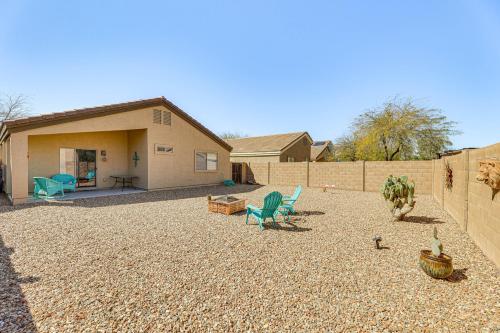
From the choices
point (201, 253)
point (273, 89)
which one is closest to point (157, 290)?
point (201, 253)

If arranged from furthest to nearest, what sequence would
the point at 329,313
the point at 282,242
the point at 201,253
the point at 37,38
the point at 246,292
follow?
the point at 37,38 < the point at 282,242 < the point at 201,253 < the point at 246,292 < the point at 329,313

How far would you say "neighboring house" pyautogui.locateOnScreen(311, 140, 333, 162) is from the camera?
31.7m

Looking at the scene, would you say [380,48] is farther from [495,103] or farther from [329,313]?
[329,313]

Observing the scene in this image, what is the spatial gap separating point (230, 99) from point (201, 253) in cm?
1775

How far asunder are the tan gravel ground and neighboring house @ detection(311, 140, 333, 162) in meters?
25.7

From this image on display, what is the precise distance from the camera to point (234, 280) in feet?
11.1

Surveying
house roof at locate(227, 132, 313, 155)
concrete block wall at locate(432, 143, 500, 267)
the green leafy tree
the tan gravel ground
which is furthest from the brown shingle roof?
the tan gravel ground

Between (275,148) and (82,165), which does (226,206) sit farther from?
(275,148)

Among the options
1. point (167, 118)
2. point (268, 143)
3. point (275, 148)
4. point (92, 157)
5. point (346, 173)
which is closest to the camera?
point (92, 157)

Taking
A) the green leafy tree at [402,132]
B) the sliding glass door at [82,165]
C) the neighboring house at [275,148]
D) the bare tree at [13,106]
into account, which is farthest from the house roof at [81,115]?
the bare tree at [13,106]

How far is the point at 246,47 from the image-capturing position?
12.5 meters

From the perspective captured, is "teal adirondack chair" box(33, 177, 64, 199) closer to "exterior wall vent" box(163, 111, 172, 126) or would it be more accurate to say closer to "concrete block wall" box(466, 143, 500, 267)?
"exterior wall vent" box(163, 111, 172, 126)

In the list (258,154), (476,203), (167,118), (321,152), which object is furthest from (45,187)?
(321,152)

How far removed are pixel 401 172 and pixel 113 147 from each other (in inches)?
678
